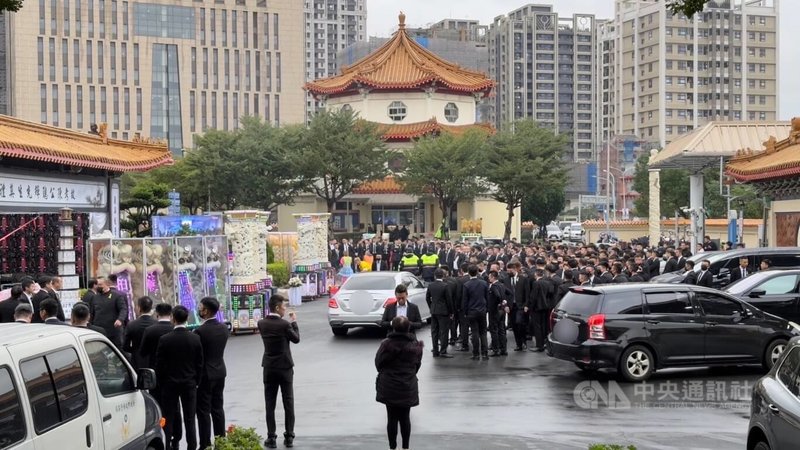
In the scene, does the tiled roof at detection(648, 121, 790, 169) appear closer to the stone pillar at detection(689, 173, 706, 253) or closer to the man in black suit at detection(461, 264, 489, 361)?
the stone pillar at detection(689, 173, 706, 253)

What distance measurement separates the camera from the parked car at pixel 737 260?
2222 centimetres

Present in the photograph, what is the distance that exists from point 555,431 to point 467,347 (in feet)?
24.9

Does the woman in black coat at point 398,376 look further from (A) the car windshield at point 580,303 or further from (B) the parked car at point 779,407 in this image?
(A) the car windshield at point 580,303

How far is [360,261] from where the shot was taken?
3994 centimetres

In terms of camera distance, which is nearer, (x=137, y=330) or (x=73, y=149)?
(x=137, y=330)

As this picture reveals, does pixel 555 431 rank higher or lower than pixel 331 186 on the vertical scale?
lower

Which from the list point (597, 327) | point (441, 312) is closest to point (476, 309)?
point (441, 312)

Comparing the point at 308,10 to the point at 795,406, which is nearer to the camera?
the point at 795,406

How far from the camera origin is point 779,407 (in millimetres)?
7906

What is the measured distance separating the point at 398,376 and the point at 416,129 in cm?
5338

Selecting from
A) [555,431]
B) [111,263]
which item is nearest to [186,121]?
[111,263]

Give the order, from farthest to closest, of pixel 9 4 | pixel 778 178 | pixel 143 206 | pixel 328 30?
pixel 328 30 < pixel 143 206 < pixel 778 178 < pixel 9 4

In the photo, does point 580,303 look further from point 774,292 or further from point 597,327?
point 774,292

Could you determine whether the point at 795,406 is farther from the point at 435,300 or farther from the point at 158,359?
the point at 435,300
